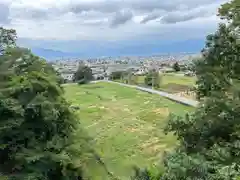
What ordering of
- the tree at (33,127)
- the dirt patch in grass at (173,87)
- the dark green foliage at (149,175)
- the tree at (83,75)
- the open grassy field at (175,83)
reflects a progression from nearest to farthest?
the dark green foliage at (149,175) < the tree at (33,127) < the dirt patch in grass at (173,87) < the open grassy field at (175,83) < the tree at (83,75)

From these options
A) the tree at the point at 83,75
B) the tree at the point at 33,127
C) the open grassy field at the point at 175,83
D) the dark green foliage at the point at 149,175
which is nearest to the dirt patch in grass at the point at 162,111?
the open grassy field at the point at 175,83

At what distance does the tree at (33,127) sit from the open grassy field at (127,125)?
3791 millimetres

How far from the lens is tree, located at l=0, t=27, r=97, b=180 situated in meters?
14.7

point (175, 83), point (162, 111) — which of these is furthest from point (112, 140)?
point (175, 83)

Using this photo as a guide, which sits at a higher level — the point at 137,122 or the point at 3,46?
the point at 3,46

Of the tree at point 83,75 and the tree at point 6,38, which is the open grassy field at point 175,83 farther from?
the tree at point 6,38

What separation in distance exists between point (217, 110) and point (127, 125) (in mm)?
22922

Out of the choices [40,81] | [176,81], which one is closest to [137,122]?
[40,81]

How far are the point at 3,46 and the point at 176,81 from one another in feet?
160

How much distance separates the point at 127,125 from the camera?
1315 inches

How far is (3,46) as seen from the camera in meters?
17.2

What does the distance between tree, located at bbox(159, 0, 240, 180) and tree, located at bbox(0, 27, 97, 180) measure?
5444mm

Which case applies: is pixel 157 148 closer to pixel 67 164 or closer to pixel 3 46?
pixel 67 164

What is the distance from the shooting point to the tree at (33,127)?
14727 mm
